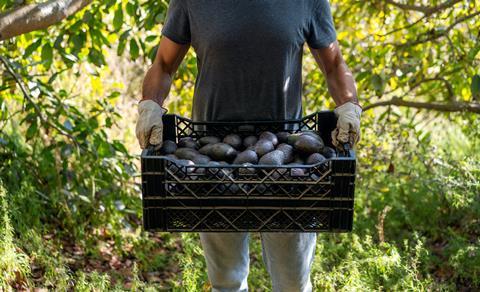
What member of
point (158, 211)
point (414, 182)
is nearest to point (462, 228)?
point (414, 182)

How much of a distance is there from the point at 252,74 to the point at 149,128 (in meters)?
0.39

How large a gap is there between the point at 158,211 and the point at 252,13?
0.74 m

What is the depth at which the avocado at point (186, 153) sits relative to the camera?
2080 millimetres

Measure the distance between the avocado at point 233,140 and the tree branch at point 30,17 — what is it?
88cm

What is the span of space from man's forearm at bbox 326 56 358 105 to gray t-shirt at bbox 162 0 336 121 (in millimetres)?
100

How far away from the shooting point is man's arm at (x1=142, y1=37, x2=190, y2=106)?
7.88 ft

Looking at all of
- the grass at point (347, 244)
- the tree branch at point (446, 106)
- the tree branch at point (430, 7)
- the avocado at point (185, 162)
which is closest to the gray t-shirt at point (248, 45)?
the avocado at point (185, 162)

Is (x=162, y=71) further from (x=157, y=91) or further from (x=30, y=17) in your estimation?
(x=30, y=17)

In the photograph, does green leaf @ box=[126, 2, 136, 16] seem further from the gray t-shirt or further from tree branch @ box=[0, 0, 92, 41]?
the gray t-shirt

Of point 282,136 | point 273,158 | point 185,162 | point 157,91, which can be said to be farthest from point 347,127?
point 157,91

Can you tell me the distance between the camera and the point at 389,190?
14.2 ft

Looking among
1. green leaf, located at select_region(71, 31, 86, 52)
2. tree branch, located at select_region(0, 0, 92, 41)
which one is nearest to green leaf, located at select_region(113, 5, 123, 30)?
green leaf, located at select_region(71, 31, 86, 52)

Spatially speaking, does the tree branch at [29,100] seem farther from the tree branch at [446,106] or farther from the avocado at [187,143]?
the tree branch at [446,106]

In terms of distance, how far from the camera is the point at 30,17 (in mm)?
2543
